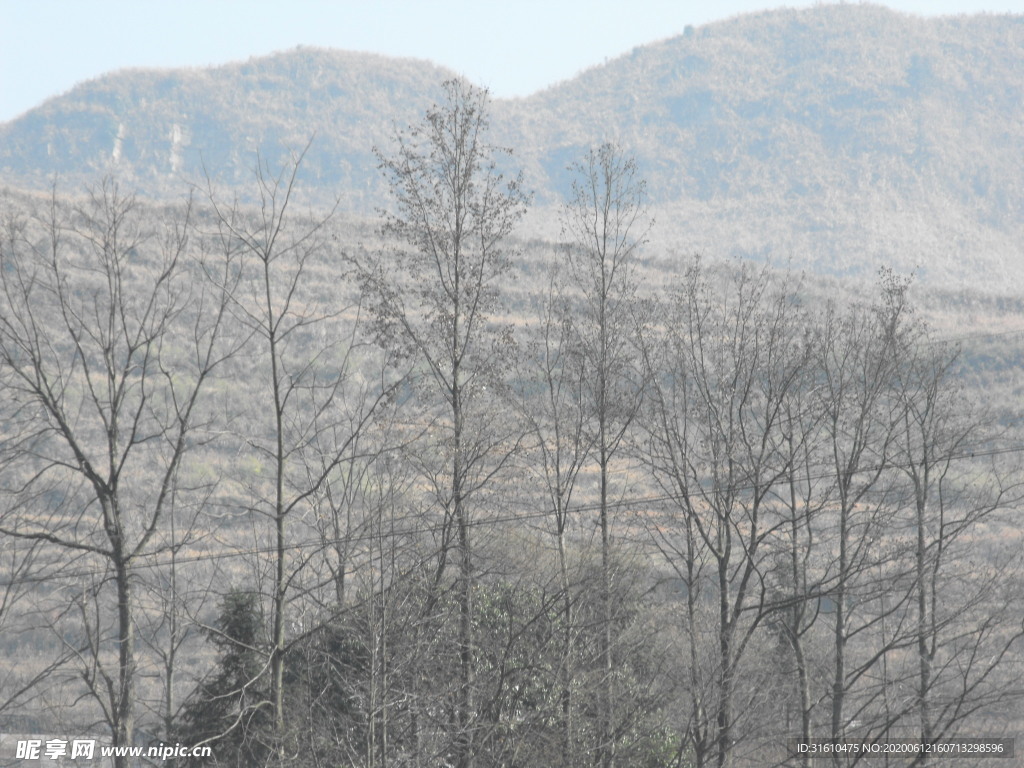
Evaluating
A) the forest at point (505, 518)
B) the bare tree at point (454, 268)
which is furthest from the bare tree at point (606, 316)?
the bare tree at point (454, 268)

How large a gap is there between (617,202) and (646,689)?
8132mm

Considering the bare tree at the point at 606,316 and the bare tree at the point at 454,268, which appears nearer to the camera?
the bare tree at the point at 454,268

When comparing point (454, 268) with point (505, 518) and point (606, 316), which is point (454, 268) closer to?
point (606, 316)

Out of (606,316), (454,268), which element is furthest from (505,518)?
(606,316)

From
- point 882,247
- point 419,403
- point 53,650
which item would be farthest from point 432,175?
point 882,247

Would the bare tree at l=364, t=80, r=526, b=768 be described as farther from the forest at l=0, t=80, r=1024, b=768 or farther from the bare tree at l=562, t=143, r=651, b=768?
the bare tree at l=562, t=143, r=651, b=768

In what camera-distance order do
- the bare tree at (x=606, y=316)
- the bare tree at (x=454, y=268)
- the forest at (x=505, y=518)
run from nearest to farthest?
the forest at (x=505, y=518) < the bare tree at (x=454, y=268) < the bare tree at (x=606, y=316)

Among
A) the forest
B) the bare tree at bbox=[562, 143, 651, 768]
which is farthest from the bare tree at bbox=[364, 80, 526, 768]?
the bare tree at bbox=[562, 143, 651, 768]

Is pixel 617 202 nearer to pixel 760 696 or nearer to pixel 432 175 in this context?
pixel 432 175

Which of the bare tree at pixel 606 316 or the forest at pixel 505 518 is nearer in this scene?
the forest at pixel 505 518

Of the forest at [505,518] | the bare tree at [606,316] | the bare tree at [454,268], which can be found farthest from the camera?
the bare tree at [606,316]

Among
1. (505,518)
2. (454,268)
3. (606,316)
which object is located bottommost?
(505,518)

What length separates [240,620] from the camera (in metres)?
16.6

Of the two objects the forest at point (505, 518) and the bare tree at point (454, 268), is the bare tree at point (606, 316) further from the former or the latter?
the bare tree at point (454, 268)
